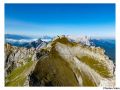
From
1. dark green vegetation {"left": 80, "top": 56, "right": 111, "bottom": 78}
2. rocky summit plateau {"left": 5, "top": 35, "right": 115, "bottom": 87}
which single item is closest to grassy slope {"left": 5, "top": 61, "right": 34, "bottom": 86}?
rocky summit plateau {"left": 5, "top": 35, "right": 115, "bottom": 87}

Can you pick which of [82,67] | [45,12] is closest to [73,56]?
[82,67]

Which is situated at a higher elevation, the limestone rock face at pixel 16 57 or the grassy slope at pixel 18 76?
the limestone rock face at pixel 16 57

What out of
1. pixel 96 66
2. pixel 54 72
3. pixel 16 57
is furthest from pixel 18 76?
pixel 96 66

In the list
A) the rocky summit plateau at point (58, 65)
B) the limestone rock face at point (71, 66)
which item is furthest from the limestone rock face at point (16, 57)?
the limestone rock face at point (71, 66)

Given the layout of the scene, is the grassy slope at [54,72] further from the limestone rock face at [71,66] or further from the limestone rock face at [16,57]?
the limestone rock face at [16,57]

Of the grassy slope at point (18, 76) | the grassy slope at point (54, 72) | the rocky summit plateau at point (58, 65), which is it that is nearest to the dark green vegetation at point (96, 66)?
the rocky summit plateau at point (58, 65)

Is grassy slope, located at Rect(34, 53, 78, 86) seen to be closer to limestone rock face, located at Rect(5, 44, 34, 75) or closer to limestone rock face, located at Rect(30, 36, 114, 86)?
limestone rock face, located at Rect(30, 36, 114, 86)

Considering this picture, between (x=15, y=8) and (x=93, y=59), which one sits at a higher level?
(x=15, y=8)
